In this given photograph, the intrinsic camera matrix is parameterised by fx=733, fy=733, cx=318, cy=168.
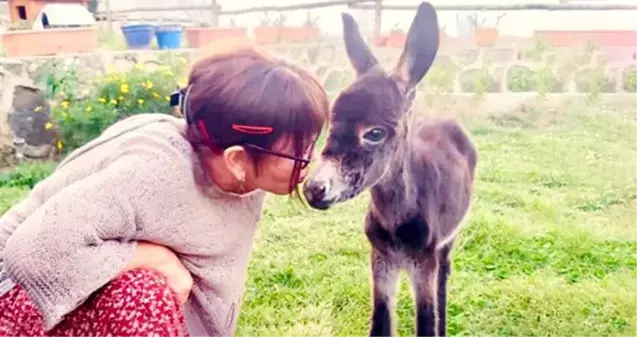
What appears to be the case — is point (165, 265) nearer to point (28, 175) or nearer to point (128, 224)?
point (128, 224)

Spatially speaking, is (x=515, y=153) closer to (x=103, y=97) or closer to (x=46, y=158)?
(x=103, y=97)

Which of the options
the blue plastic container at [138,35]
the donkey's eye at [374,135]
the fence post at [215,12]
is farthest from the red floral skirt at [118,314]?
the blue plastic container at [138,35]

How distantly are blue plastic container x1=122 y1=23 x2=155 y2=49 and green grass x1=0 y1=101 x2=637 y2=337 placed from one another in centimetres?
105

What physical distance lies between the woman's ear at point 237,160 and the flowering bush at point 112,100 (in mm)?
1105

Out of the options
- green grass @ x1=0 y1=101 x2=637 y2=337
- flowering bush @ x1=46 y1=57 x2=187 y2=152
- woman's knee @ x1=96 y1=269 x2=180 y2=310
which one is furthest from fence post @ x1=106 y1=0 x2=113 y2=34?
woman's knee @ x1=96 y1=269 x2=180 y2=310

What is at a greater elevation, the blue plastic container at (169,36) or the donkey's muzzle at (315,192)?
the blue plastic container at (169,36)

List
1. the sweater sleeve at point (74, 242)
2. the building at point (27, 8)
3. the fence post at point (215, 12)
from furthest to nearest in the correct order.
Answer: the building at point (27, 8), the fence post at point (215, 12), the sweater sleeve at point (74, 242)

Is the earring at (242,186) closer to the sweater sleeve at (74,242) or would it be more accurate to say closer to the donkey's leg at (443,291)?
the sweater sleeve at (74,242)

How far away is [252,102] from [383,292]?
0.52 meters

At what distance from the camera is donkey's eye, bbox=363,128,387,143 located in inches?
45.1

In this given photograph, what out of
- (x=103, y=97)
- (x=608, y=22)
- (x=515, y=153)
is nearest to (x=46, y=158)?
(x=103, y=97)

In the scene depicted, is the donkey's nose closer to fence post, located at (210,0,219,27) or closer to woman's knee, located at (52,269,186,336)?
woman's knee, located at (52,269,186,336)

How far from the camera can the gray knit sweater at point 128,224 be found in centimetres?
98

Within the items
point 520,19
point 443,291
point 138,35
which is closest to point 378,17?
point 520,19
